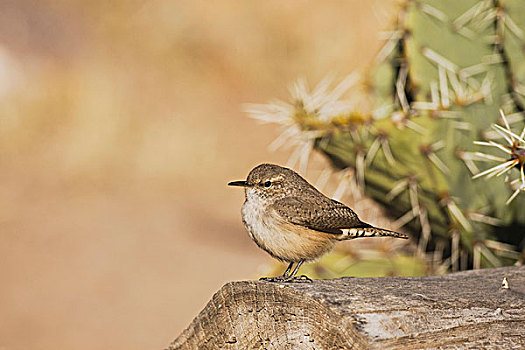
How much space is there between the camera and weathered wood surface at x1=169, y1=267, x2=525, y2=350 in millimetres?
1686

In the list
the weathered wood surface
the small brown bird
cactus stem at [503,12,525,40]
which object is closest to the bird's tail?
the small brown bird

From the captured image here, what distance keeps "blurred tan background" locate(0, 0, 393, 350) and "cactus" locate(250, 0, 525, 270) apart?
3.04 metres

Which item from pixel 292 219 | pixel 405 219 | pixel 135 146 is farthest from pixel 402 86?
pixel 135 146

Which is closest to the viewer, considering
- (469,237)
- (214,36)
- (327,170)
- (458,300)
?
(458,300)

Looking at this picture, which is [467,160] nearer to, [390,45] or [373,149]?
[373,149]

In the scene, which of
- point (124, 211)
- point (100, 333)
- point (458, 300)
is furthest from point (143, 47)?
point (458, 300)

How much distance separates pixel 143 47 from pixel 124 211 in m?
3.53

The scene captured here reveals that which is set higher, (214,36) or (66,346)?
(214,36)

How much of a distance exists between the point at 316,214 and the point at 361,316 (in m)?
0.76

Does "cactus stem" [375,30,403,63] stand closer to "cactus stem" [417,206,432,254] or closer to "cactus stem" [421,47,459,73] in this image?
"cactus stem" [421,47,459,73]

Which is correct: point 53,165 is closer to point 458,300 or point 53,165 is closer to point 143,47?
point 143,47

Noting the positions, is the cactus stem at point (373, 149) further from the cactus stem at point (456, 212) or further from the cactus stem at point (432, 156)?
the cactus stem at point (456, 212)

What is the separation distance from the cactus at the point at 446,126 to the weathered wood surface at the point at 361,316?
1269 millimetres

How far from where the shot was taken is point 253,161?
9.95 meters
